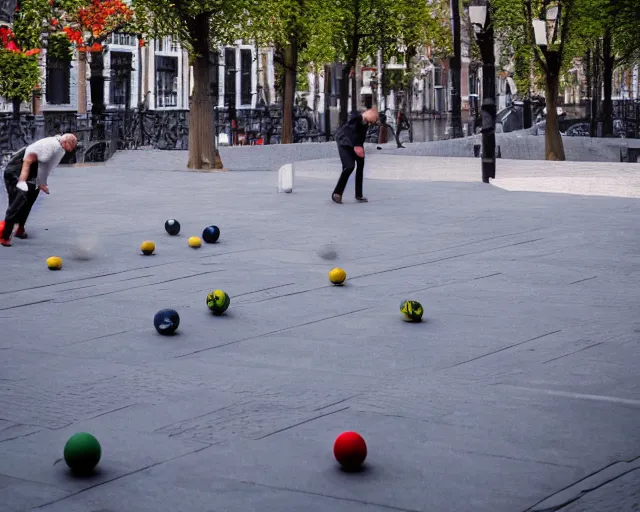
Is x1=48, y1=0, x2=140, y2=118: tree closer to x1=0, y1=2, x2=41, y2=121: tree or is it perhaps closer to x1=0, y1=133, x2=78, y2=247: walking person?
x1=0, y1=2, x2=41, y2=121: tree

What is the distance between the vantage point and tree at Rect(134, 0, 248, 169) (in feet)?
91.2

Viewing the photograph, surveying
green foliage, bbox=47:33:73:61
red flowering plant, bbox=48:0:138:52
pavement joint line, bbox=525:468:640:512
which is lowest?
pavement joint line, bbox=525:468:640:512

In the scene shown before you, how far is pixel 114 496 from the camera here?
202 inches

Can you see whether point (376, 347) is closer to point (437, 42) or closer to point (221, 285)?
point (221, 285)

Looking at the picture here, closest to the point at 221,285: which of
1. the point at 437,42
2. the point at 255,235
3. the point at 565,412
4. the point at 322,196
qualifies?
the point at 255,235

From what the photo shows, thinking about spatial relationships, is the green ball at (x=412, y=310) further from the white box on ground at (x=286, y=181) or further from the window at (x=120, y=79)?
the window at (x=120, y=79)

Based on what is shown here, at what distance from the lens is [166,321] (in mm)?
8750

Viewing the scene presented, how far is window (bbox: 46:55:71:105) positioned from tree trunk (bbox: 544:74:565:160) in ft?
48.2

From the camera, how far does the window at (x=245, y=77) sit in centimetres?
5169

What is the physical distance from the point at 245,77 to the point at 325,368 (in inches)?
1770

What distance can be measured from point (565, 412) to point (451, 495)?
1.58 m

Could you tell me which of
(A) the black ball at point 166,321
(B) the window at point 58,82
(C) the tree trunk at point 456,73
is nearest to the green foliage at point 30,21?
(B) the window at point 58,82

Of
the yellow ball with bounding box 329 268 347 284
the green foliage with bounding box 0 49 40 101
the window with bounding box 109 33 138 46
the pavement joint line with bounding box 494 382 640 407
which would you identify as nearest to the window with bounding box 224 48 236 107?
the window with bounding box 109 33 138 46

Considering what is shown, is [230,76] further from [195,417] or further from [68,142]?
[195,417]
